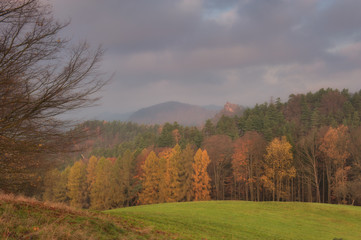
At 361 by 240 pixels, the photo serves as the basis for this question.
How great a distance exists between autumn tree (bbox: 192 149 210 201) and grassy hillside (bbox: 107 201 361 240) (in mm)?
13336

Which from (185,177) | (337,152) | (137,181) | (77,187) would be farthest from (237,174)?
(77,187)

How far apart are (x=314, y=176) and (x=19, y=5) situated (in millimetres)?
45416

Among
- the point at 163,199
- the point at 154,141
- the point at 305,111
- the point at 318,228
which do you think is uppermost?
Result: the point at 305,111

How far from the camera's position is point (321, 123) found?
199 feet

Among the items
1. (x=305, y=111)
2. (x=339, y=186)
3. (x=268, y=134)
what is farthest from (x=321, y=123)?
(x=339, y=186)

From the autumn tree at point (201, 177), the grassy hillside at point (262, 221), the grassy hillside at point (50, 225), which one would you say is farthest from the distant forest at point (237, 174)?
the grassy hillside at point (50, 225)

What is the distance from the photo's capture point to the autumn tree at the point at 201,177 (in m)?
39.9

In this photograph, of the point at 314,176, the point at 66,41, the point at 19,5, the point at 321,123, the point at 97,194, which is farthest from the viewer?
the point at 321,123

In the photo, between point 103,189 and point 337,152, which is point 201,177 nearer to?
point 103,189

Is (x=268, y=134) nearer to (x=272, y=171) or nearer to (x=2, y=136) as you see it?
(x=272, y=171)

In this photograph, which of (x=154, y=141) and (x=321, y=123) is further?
(x=154, y=141)

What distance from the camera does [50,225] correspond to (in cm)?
615

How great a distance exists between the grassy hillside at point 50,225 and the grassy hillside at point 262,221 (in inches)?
171

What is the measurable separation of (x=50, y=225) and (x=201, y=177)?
1392 inches
